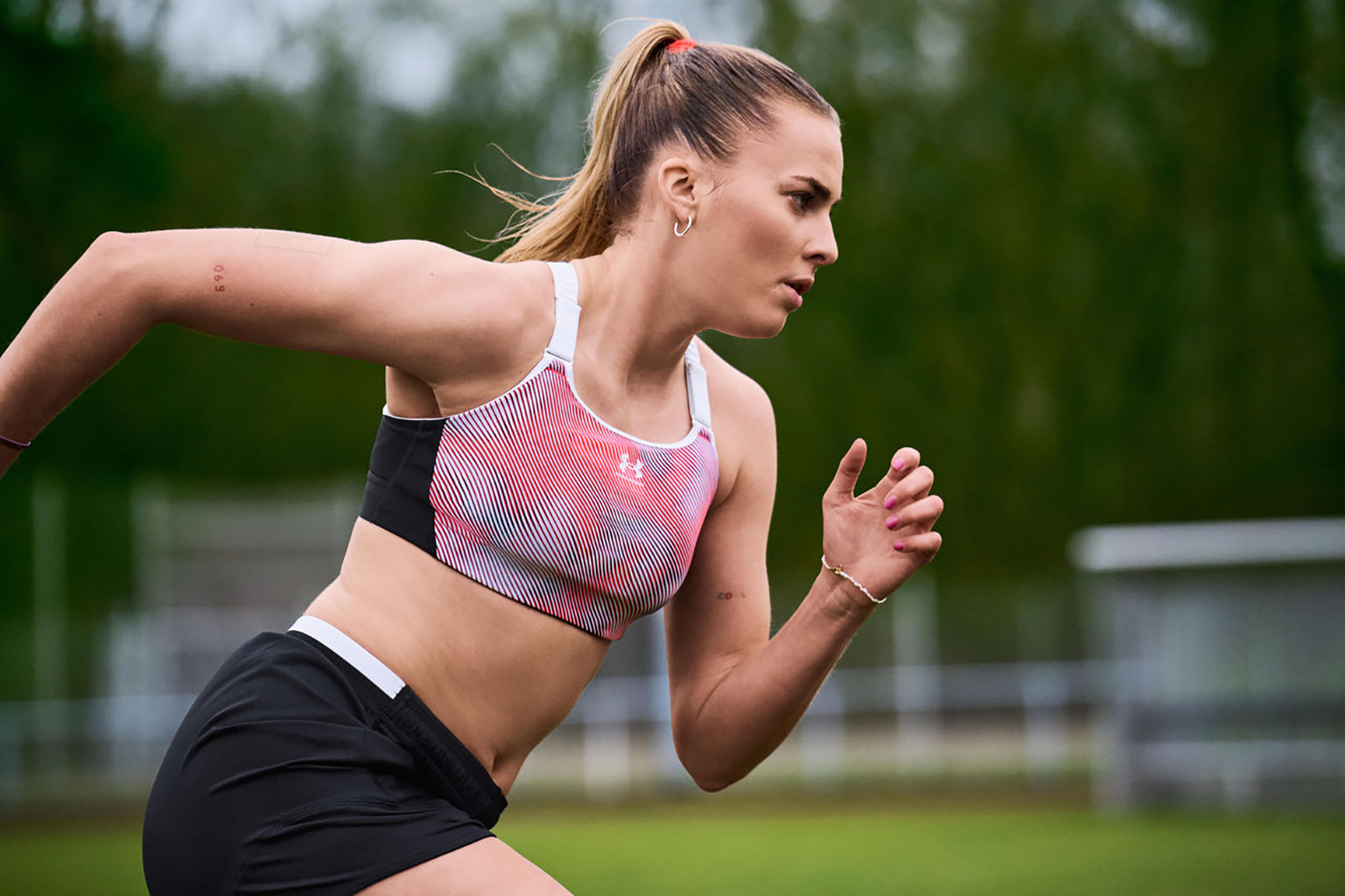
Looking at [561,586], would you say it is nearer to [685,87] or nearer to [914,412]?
[685,87]

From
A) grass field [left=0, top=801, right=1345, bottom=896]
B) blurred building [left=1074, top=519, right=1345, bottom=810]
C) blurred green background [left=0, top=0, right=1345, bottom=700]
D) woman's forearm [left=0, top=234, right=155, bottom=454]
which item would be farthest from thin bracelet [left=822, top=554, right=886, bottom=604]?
blurred green background [left=0, top=0, right=1345, bottom=700]

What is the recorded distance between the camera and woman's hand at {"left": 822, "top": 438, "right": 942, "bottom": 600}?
2.46 meters

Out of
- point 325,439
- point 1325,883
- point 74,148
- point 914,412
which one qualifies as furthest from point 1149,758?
point 74,148

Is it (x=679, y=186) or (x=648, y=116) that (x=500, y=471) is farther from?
(x=648, y=116)

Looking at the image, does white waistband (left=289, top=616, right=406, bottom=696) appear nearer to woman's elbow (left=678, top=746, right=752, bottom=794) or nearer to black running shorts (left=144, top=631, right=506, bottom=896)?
black running shorts (left=144, top=631, right=506, bottom=896)

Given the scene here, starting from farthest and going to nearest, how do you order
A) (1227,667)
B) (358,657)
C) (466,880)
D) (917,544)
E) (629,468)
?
(1227,667)
(917,544)
(629,468)
(358,657)
(466,880)

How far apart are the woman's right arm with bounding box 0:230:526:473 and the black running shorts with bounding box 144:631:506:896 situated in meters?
0.46

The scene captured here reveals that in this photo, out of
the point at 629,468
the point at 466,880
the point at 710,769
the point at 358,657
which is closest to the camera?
the point at 466,880

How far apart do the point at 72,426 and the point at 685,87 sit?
1788cm

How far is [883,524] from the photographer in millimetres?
2527

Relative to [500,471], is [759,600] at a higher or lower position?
lower

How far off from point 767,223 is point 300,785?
1.06 meters

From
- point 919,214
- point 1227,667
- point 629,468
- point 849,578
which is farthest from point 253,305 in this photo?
point 919,214

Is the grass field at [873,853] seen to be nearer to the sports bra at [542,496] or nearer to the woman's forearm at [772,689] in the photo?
the woman's forearm at [772,689]
